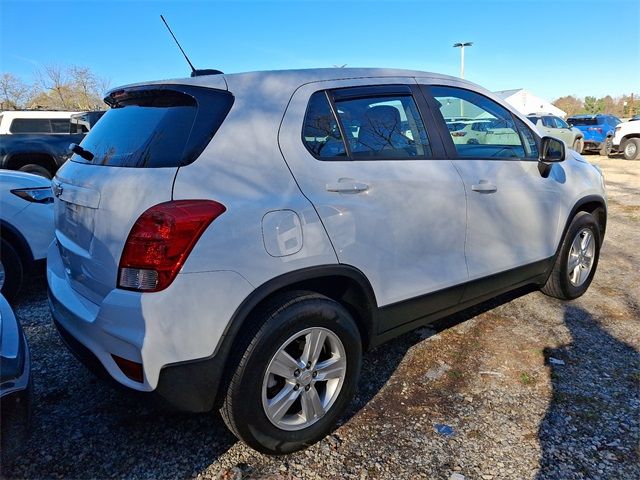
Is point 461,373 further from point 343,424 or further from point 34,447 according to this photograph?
point 34,447

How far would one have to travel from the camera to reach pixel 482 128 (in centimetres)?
324

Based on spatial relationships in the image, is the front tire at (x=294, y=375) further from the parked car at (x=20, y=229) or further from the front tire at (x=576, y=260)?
the parked car at (x=20, y=229)

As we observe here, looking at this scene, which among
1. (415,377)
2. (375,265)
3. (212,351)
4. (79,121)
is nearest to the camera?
(212,351)

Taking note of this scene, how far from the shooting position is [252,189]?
196 centimetres

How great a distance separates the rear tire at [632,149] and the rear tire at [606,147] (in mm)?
885

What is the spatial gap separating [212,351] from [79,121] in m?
11.1

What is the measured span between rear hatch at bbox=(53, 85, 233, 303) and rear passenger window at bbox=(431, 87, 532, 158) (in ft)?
4.93

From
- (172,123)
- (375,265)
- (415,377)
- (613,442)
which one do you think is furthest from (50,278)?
(613,442)

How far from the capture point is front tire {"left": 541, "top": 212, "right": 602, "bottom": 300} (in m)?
3.72

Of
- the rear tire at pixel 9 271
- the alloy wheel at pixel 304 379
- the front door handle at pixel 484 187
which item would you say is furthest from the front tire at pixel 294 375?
the rear tire at pixel 9 271

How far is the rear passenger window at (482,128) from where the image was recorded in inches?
114

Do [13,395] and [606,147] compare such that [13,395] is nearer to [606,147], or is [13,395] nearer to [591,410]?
[591,410]

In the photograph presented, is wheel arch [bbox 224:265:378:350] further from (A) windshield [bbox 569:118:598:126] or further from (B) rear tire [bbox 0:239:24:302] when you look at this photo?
(A) windshield [bbox 569:118:598:126]

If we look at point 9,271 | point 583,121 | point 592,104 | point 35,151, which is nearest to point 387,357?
point 9,271
